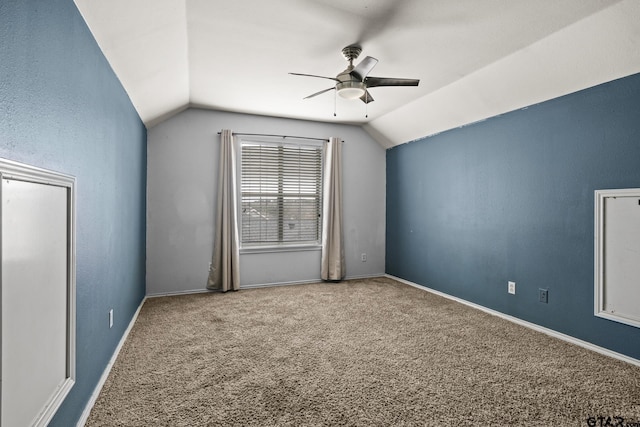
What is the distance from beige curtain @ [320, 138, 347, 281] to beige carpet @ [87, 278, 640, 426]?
143 cm

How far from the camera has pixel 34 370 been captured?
3.76 feet

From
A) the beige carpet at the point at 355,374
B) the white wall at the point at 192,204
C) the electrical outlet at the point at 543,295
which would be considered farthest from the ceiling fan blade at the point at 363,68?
the electrical outlet at the point at 543,295

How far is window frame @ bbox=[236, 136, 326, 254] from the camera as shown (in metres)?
4.61

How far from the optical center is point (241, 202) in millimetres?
4645

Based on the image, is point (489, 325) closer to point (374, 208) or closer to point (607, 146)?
point (607, 146)

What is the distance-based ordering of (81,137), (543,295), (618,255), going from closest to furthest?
(81,137) < (618,255) < (543,295)

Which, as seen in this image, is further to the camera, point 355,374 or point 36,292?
point 355,374

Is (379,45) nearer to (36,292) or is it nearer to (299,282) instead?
(36,292)

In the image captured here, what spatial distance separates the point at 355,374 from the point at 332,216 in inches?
116

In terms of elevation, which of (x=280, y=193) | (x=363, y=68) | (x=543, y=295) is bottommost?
(x=543, y=295)

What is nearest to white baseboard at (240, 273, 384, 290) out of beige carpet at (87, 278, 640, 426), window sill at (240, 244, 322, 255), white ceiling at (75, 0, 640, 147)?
window sill at (240, 244, 322, 255)

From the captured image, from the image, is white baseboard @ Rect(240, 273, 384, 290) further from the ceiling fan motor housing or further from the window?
the ceiling fan motor housing

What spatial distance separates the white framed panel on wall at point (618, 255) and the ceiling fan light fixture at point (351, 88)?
2.06m

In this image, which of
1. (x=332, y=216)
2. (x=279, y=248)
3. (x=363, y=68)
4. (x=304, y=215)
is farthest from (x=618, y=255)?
(x=279, y=248)
